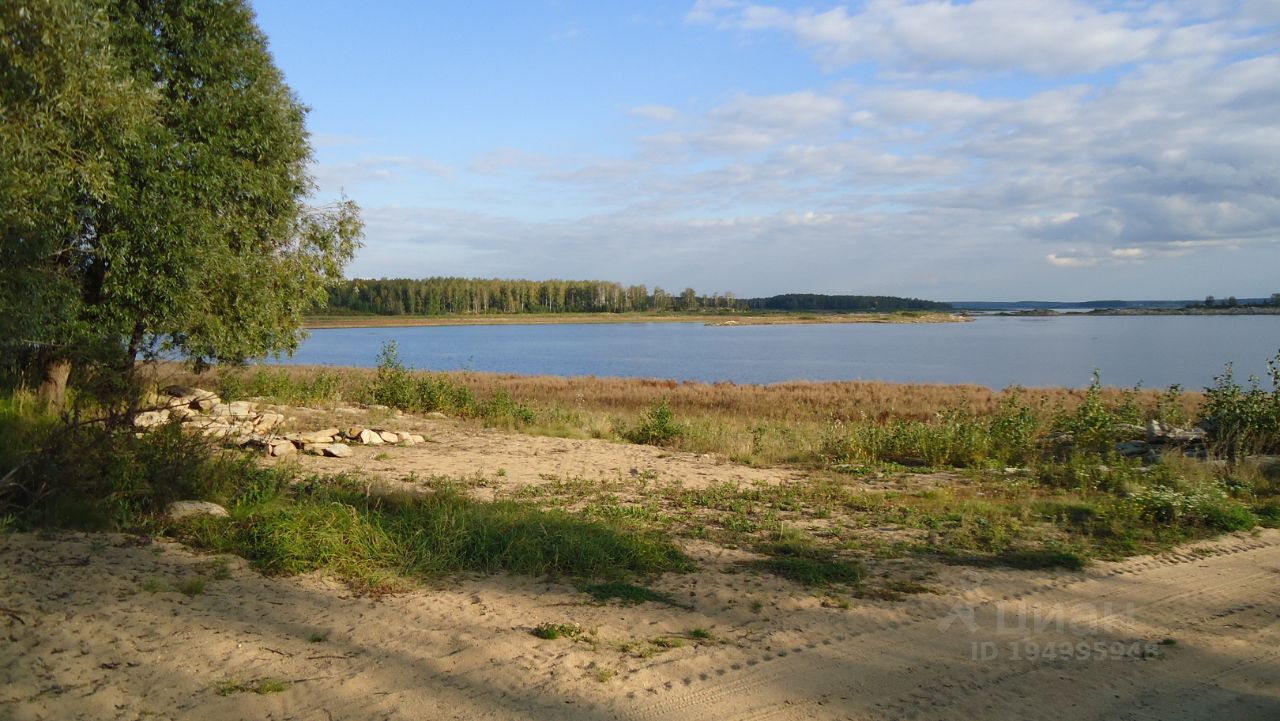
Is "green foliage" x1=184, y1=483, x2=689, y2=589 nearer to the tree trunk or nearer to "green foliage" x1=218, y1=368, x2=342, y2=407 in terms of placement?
the tree trunk

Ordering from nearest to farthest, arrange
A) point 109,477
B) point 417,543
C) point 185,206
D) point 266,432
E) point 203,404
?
1. point 417,543
2. point 109,477
3. point 185,206
4. point 266,432
5. point 203,404

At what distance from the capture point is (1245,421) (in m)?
13.6

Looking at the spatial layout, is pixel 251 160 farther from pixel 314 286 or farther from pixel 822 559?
pixel 822 559

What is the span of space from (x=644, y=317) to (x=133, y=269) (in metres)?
135

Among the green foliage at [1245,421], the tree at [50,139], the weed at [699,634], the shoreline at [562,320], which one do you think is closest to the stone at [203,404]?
the tree at [50,139]

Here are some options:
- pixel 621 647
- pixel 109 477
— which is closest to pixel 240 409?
pixel 109 477

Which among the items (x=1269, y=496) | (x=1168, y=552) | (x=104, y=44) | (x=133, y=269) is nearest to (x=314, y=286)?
(x=133, y=269)

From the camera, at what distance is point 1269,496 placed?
10516mm

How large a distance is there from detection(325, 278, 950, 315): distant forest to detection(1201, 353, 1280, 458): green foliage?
117 m

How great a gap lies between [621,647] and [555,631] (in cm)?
48

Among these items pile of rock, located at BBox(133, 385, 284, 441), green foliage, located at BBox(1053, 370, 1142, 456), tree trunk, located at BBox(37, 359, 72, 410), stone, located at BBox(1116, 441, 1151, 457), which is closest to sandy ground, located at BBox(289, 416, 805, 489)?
pile of rock, located at BBox(133, 385, 284, 441)

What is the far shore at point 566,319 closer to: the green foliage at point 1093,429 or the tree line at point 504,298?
the tree line at point 504,298

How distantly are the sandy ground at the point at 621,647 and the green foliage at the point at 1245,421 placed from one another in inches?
299

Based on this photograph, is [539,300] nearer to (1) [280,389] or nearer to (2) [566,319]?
(2) [566,319]
